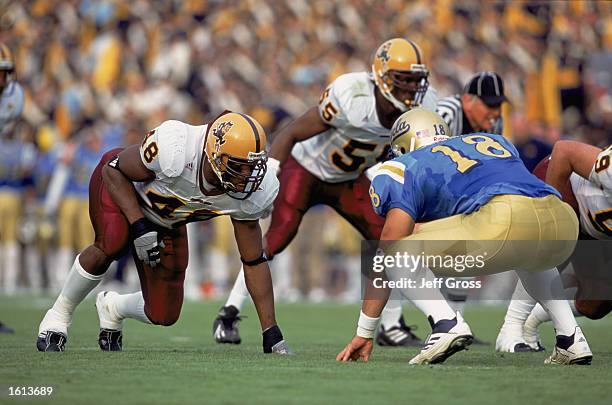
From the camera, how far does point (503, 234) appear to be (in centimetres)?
580

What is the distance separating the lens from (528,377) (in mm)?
5527

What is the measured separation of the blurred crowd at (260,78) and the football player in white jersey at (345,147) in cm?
459

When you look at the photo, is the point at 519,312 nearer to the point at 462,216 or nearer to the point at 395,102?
the point at 395,102

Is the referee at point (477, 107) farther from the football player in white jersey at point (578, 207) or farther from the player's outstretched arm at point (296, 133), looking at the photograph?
the football player in white jersey at point (578, 207)

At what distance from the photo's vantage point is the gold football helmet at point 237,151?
627 centimetres

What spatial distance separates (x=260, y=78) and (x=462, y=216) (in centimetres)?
1075

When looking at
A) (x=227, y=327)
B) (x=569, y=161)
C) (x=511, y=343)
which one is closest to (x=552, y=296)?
(x=569, y=161)

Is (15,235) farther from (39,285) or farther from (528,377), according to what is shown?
(528,377)

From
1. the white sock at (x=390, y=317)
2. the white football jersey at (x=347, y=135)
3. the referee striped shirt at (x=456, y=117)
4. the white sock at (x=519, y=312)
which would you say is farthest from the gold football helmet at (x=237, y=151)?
the referee striped shirt at (x=456, y=117)

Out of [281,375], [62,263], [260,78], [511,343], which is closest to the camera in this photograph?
[281,375]

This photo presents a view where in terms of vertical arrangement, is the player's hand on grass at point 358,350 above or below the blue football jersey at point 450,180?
below

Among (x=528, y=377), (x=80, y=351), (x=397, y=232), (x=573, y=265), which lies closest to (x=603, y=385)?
(x=528, y=377)

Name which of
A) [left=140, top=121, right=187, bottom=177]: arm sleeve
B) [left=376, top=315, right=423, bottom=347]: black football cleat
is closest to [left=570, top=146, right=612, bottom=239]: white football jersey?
[left=376, top=315, right=423, bottom=347]: black football cleat

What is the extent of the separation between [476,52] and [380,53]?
7.48m
